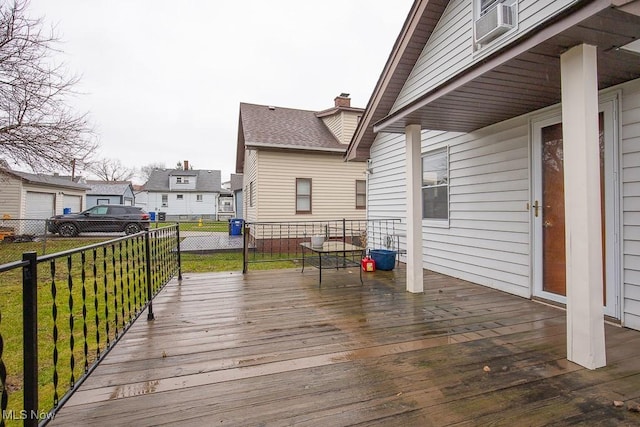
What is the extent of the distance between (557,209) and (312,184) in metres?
7.80

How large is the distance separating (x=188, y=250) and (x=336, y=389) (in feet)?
27.4

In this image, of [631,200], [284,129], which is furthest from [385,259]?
[284,129]

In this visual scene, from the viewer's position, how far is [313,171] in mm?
10812

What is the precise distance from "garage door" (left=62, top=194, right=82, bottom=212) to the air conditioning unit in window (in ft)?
76.2

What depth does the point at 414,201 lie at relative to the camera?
4.43m

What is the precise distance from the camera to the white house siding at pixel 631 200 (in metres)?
2.95

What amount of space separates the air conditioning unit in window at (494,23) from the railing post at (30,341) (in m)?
5.62

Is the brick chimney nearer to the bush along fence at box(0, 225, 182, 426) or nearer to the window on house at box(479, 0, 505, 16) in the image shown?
the window on house at box(479, 0, 505, 16)

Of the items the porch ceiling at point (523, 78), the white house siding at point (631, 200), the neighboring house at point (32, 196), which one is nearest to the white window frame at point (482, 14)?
the porch ceiling at point (523, 78)

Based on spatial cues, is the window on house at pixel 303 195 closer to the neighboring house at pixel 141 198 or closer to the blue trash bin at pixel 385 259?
the blue trash bin at pixel 385 259

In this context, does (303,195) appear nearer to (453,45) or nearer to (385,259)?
(385,259)

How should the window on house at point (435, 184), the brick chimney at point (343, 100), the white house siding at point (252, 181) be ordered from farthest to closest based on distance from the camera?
the brick chimney at point (343, 100) → the white house siding at point (252, 181) → the window on house at point (435, 184)

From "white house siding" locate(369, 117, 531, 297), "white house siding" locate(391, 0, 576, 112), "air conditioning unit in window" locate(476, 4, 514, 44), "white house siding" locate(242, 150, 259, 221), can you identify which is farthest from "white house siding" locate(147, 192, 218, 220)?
"air conditioning unit in window" locate(476, 4, 514, 44)

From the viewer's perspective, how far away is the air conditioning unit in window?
4344 mm
